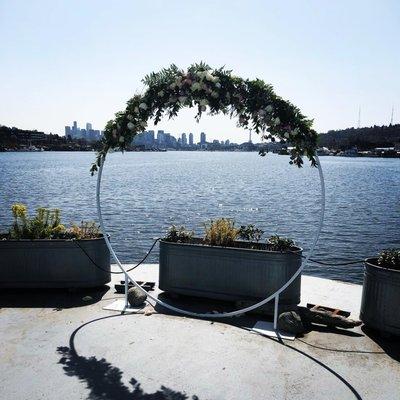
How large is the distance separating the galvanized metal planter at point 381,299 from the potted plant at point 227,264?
1276 millimetres

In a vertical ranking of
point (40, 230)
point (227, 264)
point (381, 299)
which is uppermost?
point (40, 230)

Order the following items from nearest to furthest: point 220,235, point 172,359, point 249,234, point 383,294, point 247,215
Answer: point 172,359, point 383,294, point 220,235, point 249,234, point 247,215

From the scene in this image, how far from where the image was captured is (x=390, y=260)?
724cm

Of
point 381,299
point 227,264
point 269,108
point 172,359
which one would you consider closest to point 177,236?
point 227,264

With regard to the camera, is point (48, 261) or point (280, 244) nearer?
point (280, 244)

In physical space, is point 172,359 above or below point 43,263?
below

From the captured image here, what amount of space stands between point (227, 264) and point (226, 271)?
0.48 feet

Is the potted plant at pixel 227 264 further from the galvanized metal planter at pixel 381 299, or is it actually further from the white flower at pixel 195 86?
the white flower at pixel 195 86

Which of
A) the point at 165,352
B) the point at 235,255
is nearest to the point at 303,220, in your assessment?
the point at 235,255

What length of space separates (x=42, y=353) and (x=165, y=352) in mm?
1799

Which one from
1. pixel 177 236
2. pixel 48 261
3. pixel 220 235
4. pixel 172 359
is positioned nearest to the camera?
pixel 172 359

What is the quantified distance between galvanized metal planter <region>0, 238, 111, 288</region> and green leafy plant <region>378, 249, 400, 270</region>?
565 centimetres

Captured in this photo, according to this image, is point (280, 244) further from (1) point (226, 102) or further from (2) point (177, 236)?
(1) point (226, 102)

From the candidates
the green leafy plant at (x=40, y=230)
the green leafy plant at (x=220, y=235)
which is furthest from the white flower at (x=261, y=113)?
the green leafy plant at (x=40, y=230)
